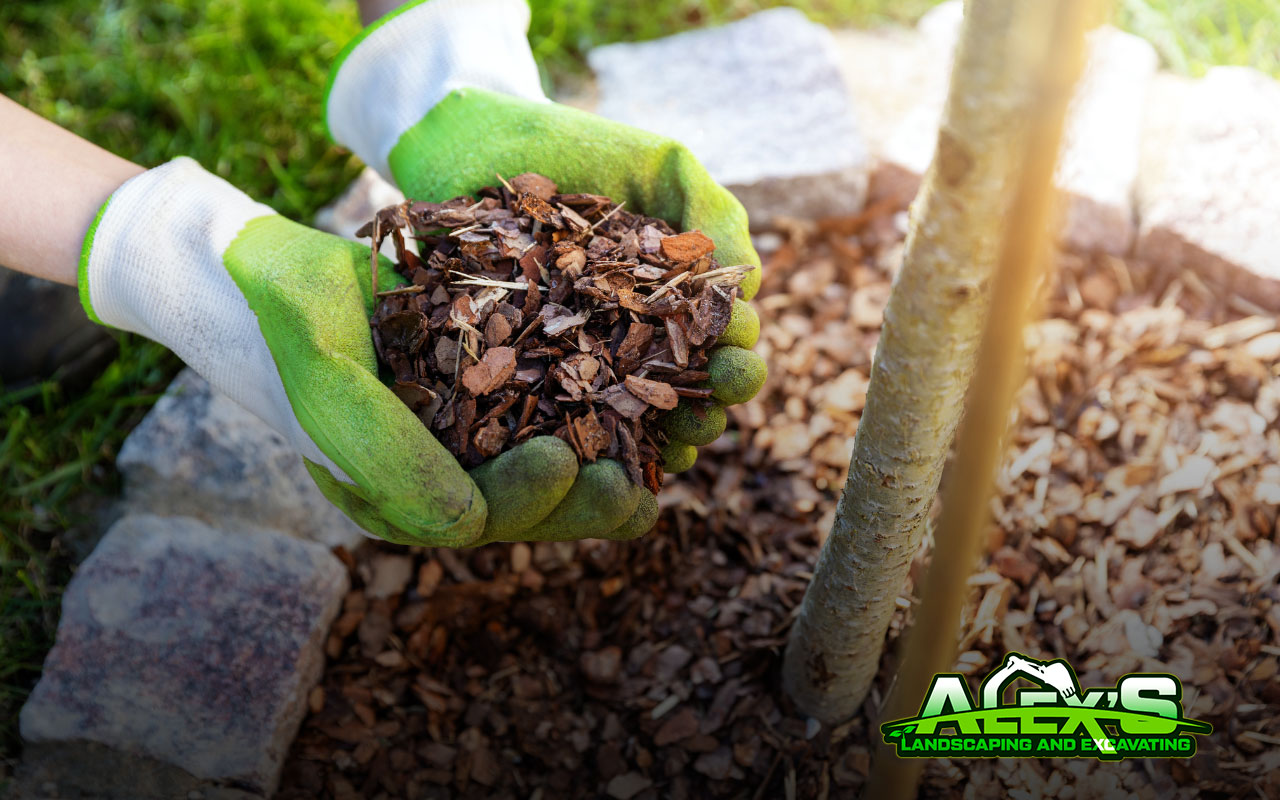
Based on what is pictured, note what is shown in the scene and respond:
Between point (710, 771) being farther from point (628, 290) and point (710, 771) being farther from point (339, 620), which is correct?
point (628, 290)

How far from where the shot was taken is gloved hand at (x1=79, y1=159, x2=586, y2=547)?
1.49 metres

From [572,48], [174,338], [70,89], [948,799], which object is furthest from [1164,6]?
[70,89]

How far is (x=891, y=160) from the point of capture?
2.91 m

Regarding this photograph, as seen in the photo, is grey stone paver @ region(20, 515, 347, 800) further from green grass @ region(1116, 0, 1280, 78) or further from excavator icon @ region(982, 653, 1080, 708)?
green grass @ region(1116, 0, 1280, 78)

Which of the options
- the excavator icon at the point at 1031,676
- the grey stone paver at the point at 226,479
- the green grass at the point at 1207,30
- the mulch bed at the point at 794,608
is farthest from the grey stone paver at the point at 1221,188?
the grey stone paver at the point at 226,479

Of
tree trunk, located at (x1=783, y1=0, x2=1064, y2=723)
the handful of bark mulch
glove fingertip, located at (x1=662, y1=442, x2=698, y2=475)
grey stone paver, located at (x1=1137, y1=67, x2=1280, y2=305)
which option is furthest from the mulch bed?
the handful of bark mulch

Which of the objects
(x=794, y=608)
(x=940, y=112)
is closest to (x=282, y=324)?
(x=794, y=608)

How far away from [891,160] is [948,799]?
1919mm

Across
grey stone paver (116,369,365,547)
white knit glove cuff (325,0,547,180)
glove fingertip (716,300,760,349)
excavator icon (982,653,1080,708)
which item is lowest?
grey stone paver (116,369,365,547)

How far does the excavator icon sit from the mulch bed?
0.12 meters

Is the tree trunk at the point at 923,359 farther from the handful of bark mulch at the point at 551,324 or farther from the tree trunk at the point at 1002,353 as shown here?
the handful of bark mulch at the point at 551,324

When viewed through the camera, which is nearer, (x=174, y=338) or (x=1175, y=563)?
(x=174, y=338)

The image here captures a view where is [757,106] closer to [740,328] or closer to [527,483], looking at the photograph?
[740,328]

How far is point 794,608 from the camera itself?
2.23 meters
